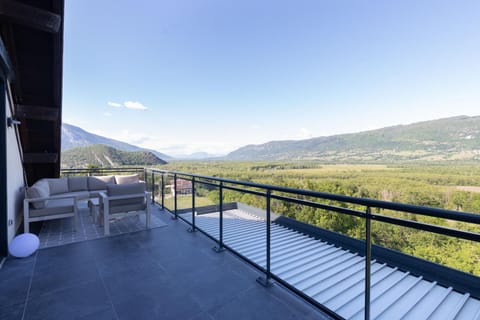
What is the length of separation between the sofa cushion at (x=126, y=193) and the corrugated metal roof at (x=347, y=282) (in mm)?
975

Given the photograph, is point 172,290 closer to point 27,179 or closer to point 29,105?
point 29,105

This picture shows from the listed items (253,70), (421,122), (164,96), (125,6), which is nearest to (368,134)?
(421,122)

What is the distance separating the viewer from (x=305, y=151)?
5641cm

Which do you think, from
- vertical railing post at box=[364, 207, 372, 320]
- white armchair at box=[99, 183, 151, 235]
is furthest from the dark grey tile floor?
white armchair at box=[99, 183, 151, 235]

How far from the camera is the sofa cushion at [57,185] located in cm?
536

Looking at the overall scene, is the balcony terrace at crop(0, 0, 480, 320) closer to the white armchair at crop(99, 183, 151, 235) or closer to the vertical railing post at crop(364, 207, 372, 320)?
the vertical railing post at crop(364, 207, 372, 320)

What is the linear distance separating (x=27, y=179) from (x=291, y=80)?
22.2 m

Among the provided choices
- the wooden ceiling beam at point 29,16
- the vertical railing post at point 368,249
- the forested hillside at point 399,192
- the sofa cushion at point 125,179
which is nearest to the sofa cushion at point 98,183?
the sofa cushion at point 125,179

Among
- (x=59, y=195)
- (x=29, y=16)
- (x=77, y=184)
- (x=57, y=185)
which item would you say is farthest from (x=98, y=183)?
(x=29, y=16)

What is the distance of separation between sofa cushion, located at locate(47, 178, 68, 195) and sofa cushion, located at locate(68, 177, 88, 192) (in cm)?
11

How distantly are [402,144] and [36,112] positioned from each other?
51.6 metres

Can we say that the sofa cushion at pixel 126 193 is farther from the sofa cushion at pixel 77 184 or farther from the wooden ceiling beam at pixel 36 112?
the sofa cushion at pixel 77 184

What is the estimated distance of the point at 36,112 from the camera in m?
4.16

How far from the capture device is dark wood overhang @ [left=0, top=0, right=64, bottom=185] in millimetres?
2816
